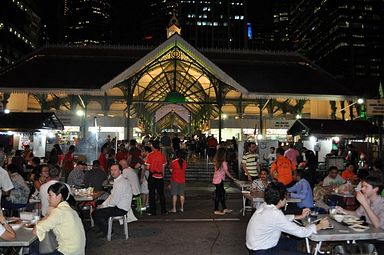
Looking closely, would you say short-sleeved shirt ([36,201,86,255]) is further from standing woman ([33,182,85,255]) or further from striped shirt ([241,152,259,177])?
striped shirt ([241,152,259,177])

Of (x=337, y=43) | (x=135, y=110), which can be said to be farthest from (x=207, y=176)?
(x=337, y=43)

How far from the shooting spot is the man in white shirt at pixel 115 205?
304 inches

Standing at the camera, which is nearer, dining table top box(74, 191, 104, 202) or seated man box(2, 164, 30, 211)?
dining table top box(74, 191, 104, 202)

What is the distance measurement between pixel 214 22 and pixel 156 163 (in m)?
101

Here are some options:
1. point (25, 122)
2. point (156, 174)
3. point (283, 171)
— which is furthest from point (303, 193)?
point (25, 122)

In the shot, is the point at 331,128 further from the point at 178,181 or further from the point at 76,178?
the point at 76,178

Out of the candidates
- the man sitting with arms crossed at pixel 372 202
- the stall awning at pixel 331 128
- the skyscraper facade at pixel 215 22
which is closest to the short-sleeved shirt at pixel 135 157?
the man sitting with arms crossed at pixel 372 202

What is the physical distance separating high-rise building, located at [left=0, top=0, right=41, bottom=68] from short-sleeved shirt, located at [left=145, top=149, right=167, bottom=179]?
6945 centimetres

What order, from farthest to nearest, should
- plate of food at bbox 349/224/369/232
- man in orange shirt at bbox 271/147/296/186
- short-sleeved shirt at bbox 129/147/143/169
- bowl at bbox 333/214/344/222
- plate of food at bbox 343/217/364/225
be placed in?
short-sleeved shirt at bbox 129/147/143/169 → man in orange shirt at bbox 271/147/296/186 → bowl at bbox 333/214/344/222 → plate of food at bbox 343/217/364/225 → plate of food at bbox 349/224/369/232

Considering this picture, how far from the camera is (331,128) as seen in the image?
19453 millimetres

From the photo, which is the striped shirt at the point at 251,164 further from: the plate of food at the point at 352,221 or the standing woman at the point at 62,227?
the standing woman at the point at 62,227

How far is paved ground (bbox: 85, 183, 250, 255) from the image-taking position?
7.25m

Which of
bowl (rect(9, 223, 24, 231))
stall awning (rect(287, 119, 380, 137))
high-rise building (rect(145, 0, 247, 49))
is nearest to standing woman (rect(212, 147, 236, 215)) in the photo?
bowl (rect(9, 223, 24, 231))

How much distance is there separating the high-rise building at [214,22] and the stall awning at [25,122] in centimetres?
9168
